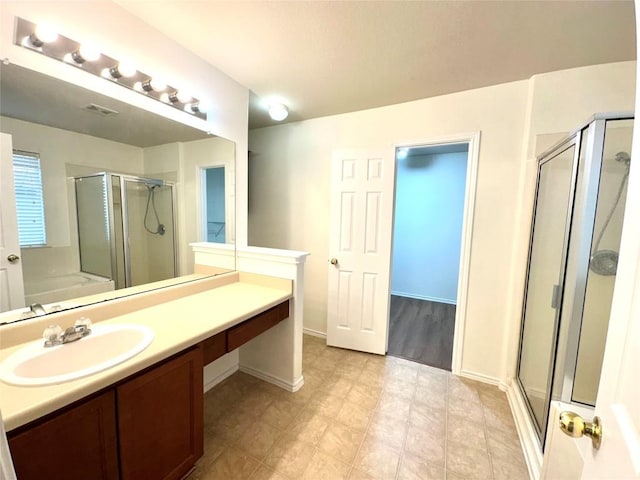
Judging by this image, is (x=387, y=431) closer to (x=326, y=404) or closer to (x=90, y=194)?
(x=326, y=404)

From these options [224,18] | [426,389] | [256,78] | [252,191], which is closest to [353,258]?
[426,389]

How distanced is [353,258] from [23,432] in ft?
7.13

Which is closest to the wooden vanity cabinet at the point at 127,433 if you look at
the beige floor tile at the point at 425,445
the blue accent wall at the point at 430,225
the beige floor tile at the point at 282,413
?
the beige floor tile at the point at 282,413

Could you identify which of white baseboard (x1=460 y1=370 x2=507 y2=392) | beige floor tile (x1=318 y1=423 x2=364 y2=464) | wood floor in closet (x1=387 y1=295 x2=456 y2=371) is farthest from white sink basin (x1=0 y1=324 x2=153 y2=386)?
white baseboard (x1=460 y1=370 x2=507 y2=392)

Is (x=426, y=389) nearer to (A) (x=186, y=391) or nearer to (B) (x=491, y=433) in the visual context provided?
(B) (x=491, y=433)

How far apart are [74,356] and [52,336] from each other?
0.38ft

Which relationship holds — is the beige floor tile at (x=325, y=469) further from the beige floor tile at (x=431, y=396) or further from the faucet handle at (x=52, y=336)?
the faucet handle at (x=52, y=336)

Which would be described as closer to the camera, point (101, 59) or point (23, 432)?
point (23, 432)

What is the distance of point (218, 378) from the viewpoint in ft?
6.80

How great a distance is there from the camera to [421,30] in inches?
56.8

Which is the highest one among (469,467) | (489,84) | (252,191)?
(489,84)

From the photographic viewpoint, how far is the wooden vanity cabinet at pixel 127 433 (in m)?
0.76

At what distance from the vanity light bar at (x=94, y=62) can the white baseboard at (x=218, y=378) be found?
1.95m

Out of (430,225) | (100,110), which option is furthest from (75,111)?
(430,225)
